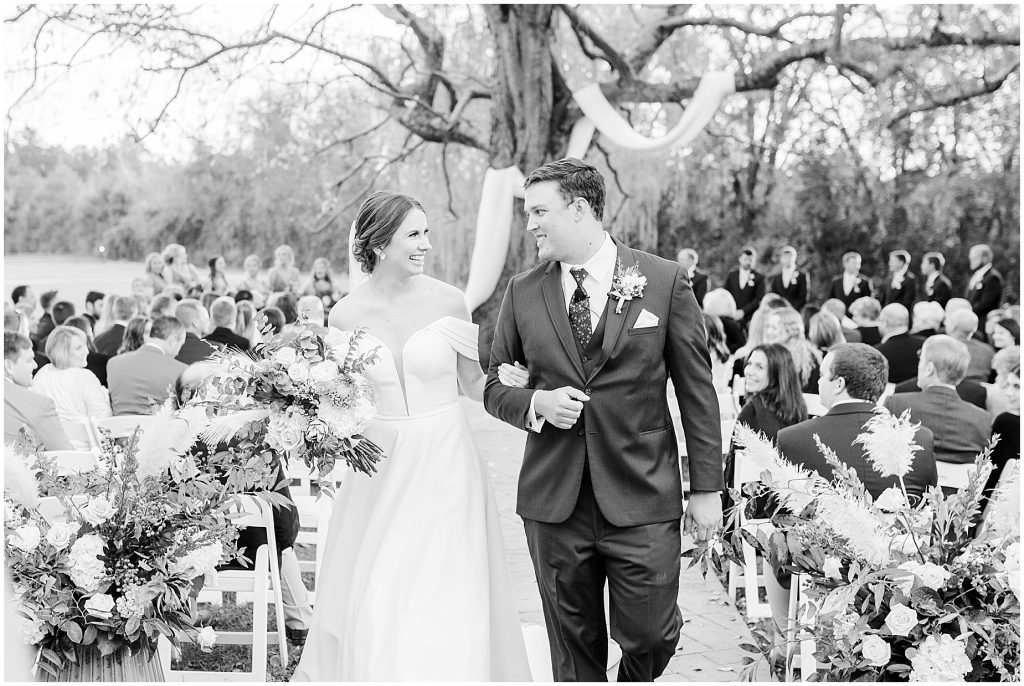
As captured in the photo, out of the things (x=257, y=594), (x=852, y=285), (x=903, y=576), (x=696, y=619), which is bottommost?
(x=696, y=619)

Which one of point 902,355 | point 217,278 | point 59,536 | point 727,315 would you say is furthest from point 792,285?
point 59,536

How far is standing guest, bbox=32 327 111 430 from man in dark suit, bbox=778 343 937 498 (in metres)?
4.02

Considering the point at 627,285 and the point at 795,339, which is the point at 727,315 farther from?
the point at 627,285

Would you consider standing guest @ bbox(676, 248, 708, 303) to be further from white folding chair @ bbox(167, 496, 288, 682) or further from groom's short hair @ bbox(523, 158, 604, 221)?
groom's short hair @ bbox(523, 158, 604, 221)

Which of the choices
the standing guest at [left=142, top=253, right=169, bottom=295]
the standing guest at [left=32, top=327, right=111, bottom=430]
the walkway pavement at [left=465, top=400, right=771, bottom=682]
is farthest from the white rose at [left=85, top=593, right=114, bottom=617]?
the standing guest at [left=142, top=253, right=169, bottom=295]

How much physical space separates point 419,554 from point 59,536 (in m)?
1.26

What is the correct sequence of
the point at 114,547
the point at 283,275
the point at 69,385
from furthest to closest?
the point at 283,275 → the point at 69,385 → the point at 114,547

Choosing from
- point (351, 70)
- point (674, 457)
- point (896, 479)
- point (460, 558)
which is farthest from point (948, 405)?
point (351, 70)

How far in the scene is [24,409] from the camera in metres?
4.98

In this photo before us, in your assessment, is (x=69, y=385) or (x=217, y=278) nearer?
(x=69, y=385)

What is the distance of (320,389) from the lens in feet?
10.4

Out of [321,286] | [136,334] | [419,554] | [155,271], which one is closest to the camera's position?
[419,554]

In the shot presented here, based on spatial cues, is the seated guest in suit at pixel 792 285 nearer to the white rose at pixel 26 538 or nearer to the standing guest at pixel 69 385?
the standing guest at pixel 69 385

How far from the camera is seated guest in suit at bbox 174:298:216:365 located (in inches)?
274
